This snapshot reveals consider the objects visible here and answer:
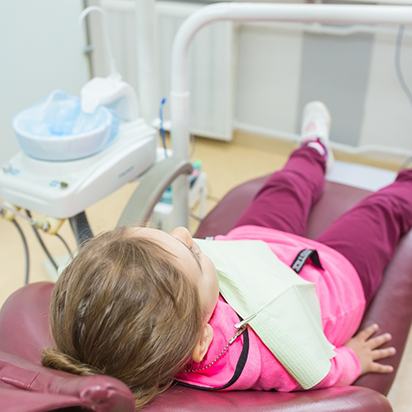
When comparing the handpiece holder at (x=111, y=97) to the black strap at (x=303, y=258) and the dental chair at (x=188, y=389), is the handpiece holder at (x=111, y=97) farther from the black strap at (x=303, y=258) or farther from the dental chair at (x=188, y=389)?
the black strap at (x=303, y=258)

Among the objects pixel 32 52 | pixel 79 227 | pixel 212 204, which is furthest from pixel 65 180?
pixel 212 204

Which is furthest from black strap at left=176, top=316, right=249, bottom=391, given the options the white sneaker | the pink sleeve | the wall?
the wall

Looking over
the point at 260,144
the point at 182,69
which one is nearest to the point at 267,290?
the point at 182,69

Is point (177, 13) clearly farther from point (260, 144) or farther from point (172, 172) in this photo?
point (172, 172)

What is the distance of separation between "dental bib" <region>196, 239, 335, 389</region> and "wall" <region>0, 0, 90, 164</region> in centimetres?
127

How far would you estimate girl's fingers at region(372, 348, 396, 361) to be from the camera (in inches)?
38.3

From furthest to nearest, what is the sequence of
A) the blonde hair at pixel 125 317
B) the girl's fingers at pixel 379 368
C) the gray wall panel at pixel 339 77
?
the gray wall panel at pixel 339 77 → the girl's fingers at pixel 379 368 → the blonde hair at pixel 125 317

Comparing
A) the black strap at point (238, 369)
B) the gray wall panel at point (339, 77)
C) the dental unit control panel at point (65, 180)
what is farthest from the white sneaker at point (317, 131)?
the black strap at point (238, 369)

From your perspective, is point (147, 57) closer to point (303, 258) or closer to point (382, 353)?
point (303, 258)

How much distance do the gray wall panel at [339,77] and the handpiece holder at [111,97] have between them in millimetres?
1241

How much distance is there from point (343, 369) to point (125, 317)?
1.68ft

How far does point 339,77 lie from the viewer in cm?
220

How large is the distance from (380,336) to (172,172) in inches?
26.2

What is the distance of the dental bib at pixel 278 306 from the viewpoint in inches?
30.3
